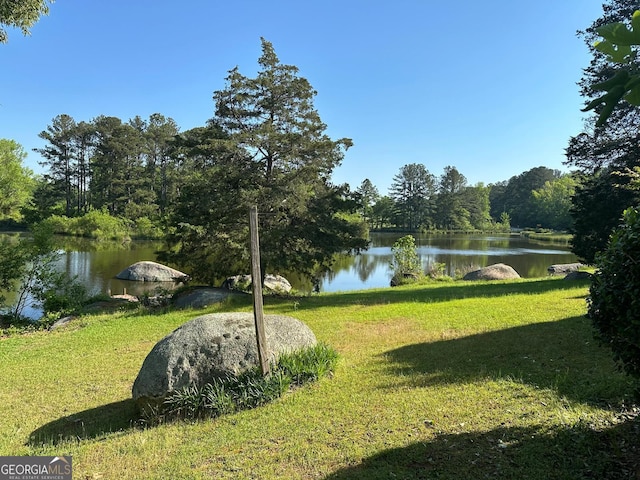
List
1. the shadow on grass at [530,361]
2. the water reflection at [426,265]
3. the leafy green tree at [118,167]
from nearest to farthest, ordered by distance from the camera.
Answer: the shadow on grass at [530,361] < the water reflection at [426,265] < the leafy green tree at [118,167]

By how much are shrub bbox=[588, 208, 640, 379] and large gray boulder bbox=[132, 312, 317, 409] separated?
390 cm

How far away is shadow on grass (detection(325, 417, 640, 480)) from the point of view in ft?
9.73

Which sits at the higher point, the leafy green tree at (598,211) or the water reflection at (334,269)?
the leafy green tree at (598,211)

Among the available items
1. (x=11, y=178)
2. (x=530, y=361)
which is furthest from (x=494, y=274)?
(x=11, y=178)

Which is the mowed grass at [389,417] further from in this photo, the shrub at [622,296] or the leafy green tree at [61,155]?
the leafy green tree at [61,155]

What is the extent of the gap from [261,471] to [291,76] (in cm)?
1316

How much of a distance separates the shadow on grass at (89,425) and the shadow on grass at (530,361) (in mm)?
3673

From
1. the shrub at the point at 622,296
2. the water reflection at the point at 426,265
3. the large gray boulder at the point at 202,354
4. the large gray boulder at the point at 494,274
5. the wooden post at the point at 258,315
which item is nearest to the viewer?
the shrub at the point at 622,296

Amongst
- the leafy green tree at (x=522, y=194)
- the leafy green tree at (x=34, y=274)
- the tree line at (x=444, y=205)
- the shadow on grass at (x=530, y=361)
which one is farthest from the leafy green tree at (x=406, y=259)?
the leafy green tree at (x=522, y=194)

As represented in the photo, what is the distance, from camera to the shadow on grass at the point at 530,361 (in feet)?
14.8

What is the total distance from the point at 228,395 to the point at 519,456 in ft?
10.6

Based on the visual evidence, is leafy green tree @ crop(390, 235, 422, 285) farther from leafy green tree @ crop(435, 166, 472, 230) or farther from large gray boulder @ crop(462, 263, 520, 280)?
leafy green tree @ crop(435, 166, 472, 230)

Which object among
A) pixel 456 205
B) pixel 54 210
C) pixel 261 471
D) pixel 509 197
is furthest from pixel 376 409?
pixel 509 197

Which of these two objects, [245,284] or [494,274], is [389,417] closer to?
[245,284]
